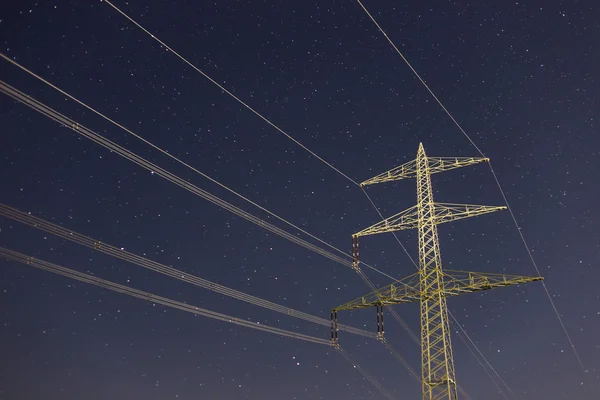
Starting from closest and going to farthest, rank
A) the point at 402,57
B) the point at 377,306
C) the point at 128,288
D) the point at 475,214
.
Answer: the point at 128,288 → the point at 402,57 → the point at 475,214 → the point at 377,306

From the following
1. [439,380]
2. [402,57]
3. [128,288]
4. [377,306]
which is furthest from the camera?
[377,306]

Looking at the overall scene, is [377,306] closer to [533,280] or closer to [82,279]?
[533,280]

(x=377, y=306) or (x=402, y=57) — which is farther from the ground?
(x=402, y=57)

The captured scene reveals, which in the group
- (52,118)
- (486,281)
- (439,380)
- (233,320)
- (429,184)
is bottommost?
(439,380)

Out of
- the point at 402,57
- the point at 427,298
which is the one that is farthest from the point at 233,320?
the point at 402,57

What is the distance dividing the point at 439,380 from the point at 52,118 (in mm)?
22081

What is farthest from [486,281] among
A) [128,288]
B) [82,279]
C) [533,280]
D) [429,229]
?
[82,279]

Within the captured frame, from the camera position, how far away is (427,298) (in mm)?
30359

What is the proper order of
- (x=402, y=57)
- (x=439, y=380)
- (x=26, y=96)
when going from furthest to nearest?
(x=439, y=380)
(x=402, y=57)
(x=26, y=96)

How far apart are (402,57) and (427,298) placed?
1303 centimetres

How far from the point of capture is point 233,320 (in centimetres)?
2706

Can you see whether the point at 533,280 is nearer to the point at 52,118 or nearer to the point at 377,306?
the point at 377,306

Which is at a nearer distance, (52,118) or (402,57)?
(52,118)

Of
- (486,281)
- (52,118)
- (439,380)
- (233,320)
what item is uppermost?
(52,118)
